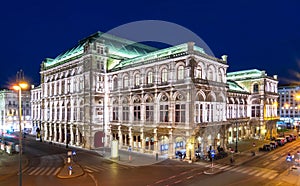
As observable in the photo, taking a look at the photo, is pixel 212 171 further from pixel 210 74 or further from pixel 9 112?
pixel 9 112

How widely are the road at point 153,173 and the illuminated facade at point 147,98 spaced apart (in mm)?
6624

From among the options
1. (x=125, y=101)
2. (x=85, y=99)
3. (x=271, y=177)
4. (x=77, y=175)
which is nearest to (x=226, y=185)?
(x=271, y=177)

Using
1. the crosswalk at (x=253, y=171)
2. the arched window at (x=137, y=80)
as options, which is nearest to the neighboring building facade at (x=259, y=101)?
the crosswalk at (x=253, y=171)

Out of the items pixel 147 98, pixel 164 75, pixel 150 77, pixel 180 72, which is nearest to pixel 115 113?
pixel 147 98

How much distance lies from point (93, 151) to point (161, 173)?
21.1m

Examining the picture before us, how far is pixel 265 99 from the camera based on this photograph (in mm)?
62094

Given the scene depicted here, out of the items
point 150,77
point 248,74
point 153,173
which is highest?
point 248,74

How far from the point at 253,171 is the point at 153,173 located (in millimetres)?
13537

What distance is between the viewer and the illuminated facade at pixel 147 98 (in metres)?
38.4

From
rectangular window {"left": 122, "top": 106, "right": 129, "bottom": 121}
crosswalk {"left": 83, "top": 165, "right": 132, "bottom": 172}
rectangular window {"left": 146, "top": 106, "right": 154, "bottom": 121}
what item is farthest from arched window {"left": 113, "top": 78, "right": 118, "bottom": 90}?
crosswalk {"left": 83, "top": 165, "right": 132, "bottom": 172}

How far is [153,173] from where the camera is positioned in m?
29.7

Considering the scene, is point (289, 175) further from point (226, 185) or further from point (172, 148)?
point (172, 148)

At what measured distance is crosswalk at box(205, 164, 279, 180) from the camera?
28.8m

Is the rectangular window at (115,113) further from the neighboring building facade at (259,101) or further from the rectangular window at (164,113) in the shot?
the neighboring building facade at (259,101)
